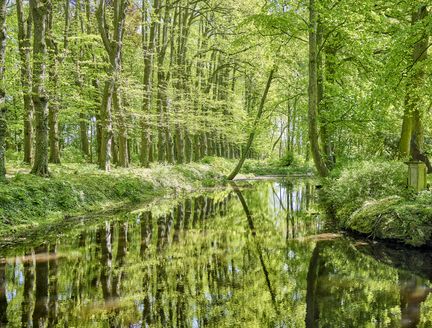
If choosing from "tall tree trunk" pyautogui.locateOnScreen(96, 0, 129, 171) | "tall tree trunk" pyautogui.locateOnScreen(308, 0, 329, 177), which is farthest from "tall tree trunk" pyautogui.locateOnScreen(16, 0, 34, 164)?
"tall tree trunk" pyautogui.locateOnScreen(308, 0, 329, 177)

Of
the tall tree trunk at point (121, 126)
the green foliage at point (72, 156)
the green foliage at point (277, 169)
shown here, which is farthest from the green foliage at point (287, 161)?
the tall tree trunk at point (121, 126)

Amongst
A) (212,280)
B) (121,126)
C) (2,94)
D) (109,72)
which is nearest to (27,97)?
(109,72)

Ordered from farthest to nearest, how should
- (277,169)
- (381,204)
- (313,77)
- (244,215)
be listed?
1. (277,169)
2. (313,77)
3. (244,215)
4. (381,204)

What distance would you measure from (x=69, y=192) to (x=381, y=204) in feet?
29.3

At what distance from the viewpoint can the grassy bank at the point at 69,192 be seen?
10195mm

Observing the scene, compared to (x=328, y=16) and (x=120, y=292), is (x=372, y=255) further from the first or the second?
(x=328, y=16)

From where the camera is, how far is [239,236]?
32.0 feet

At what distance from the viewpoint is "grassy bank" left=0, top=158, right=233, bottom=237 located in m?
10.2

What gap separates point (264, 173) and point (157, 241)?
2956 centimetres

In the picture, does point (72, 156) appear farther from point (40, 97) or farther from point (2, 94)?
point (2, 94)

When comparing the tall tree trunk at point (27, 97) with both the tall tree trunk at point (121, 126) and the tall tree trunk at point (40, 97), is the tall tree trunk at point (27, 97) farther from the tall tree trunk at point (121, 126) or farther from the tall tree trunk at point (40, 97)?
the tall tree trunk at point (40, 97)

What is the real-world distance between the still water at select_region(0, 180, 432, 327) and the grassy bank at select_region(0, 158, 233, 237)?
1.34 meters

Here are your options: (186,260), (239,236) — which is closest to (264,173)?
(239,236)

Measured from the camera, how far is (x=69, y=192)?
1266 cm
